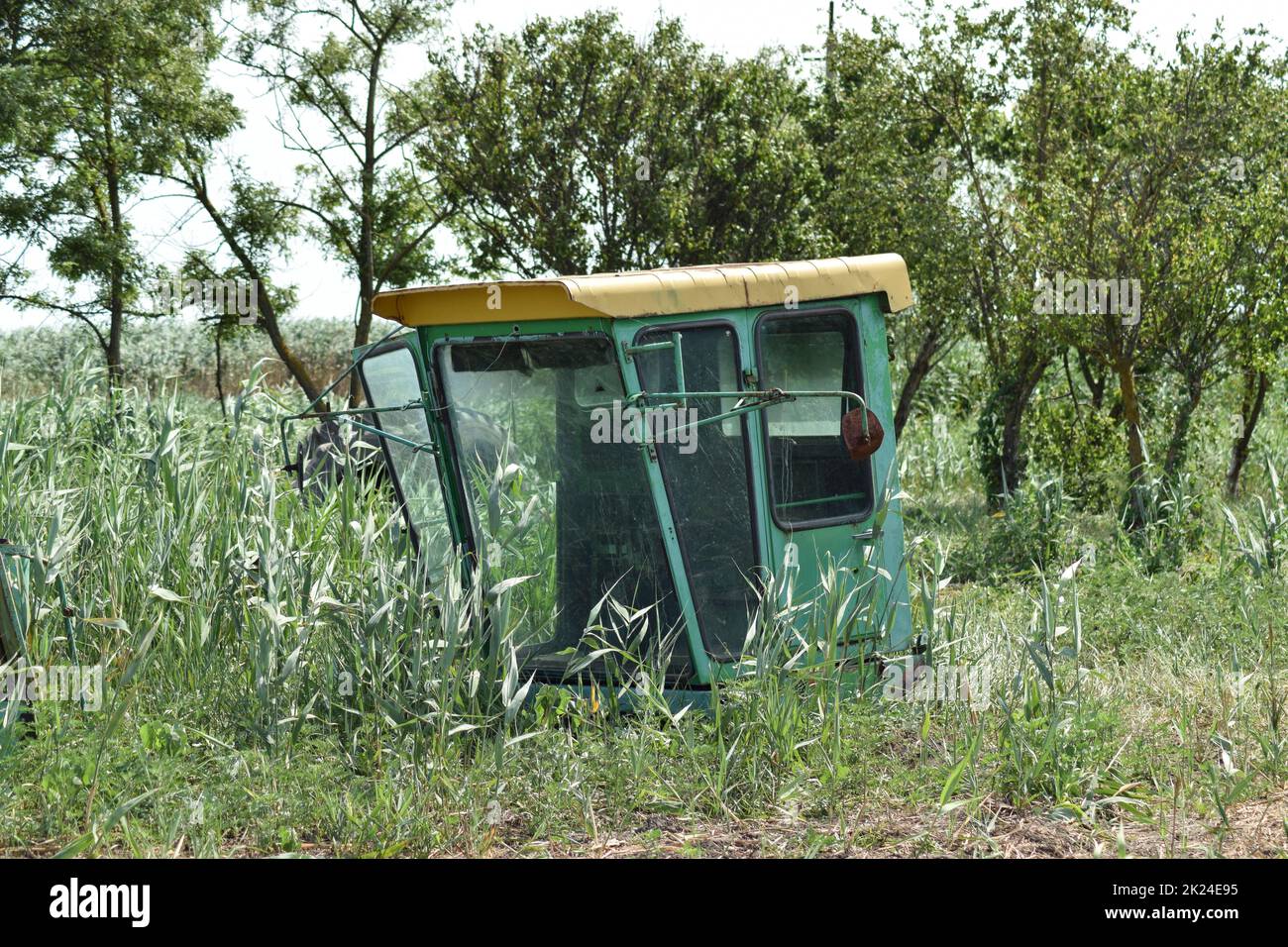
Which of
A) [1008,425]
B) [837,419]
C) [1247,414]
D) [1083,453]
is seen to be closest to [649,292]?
[837,419]

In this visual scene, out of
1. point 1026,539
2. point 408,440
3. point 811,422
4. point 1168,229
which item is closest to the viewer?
point 811,422

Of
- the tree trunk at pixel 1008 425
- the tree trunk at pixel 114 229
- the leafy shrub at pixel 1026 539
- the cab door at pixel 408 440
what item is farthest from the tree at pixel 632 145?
the cab door at pixel 408 440

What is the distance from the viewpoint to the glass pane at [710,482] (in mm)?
4652

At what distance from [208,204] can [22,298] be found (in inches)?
113

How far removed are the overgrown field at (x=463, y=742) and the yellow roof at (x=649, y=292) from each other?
891 millimetres

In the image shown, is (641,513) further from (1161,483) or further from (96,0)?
(96,0)

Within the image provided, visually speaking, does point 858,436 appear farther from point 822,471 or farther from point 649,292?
point 649,292

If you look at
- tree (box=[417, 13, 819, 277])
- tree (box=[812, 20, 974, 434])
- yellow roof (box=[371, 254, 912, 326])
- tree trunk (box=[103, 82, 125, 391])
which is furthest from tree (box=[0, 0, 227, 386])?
yellow roof (box=[371, 254, 912, 326])

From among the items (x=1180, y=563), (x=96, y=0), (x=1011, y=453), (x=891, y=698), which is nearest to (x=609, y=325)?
(x=891, y=698)

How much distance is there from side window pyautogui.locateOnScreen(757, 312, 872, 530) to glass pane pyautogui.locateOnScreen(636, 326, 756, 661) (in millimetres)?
156

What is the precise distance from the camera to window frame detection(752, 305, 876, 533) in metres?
4.87

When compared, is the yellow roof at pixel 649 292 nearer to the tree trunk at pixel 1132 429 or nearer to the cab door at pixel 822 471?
the cab door at pixel 822 471

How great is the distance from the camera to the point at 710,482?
4766 mm

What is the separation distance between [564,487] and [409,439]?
1.05 metres
